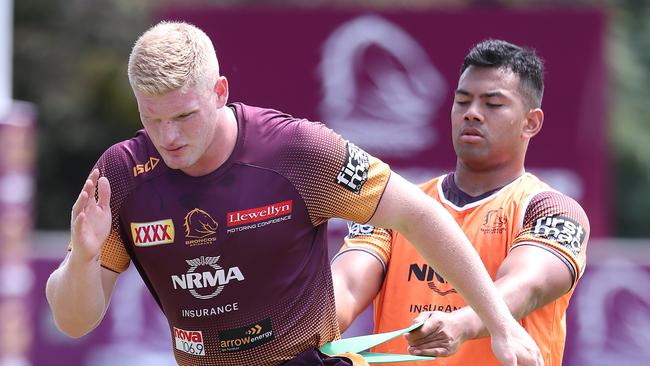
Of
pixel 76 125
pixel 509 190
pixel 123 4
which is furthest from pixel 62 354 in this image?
pixel 123 4

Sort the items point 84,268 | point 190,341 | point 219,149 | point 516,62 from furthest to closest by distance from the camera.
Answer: point 516,62 < point 190,341 < point 219,149 < point 84,268

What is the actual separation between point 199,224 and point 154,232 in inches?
5.9

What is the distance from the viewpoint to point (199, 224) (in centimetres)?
403

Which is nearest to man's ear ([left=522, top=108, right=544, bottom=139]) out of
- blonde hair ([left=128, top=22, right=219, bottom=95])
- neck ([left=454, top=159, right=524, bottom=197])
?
neck ([left=454, top=159, right=524, bottom=197])

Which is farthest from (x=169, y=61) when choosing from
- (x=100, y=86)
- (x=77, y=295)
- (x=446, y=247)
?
(x=100, y=86)

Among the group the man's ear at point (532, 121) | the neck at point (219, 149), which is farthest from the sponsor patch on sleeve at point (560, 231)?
the neck at point (219, 149)

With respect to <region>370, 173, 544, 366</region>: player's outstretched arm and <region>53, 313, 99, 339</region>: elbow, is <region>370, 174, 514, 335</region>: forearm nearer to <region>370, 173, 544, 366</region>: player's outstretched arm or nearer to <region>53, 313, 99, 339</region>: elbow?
<region>370, 173, 544, 366</region>: player's outstretched arm

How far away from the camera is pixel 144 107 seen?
3.83 metres

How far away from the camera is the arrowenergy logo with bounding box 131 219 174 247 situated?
404 centimetres

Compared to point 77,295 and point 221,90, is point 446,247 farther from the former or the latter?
point 77,295

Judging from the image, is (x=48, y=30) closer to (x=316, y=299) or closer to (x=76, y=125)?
(x=76, y=125)

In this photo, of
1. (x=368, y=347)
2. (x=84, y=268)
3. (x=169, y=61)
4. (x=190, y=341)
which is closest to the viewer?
(x=169, y=61)

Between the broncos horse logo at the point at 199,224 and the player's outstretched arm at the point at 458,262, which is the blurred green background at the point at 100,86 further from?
the broncos horse logo at the point at 199,224

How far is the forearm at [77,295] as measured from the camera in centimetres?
393
